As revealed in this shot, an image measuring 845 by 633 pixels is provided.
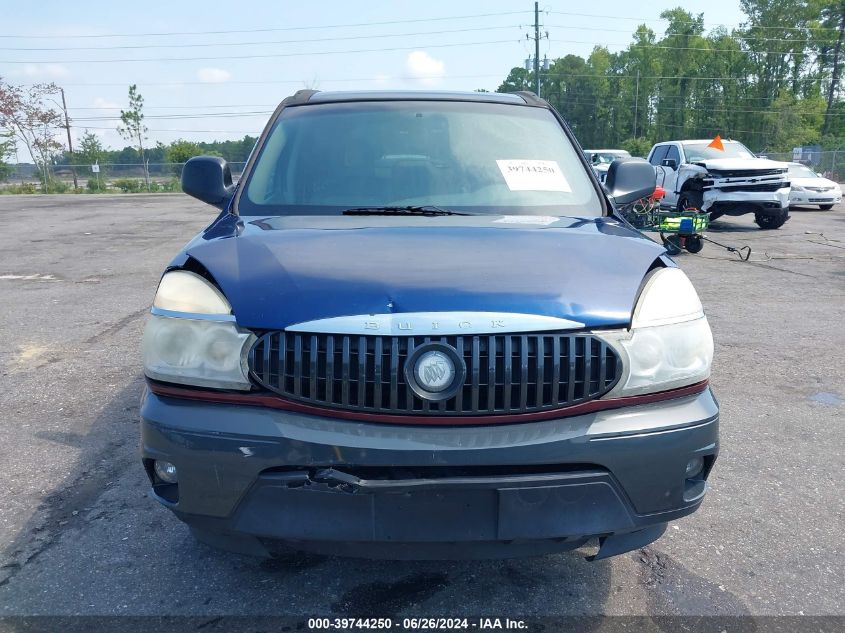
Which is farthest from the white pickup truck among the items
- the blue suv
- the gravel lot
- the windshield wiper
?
the blue suv

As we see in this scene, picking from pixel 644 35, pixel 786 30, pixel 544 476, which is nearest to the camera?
pixel 544 476

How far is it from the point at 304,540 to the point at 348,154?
190 centimetres

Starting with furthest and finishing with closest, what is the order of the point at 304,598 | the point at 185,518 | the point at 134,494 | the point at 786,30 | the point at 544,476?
the point at 786,30
the point at 134,494
the point at 304,598
the point at 185,518
the point at 544,476

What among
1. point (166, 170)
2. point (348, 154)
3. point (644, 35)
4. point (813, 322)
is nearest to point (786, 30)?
point (644, 35)

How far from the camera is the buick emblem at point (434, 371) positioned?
77.4 inches

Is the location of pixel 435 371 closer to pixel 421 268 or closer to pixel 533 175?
pixel 421 268

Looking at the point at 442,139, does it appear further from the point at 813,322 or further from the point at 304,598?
the point at 813,322

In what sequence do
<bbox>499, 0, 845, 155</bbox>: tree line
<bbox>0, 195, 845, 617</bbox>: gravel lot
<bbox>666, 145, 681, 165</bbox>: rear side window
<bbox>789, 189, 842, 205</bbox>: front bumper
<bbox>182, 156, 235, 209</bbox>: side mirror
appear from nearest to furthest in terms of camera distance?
<bbox>0, 195, 845, 617</bbox>: gravel lot, <bbox>182, 156, 235, 209</bbox>: side mirror, <bbox>666, 145, 681, 165</bbox>: rear side window, <bbox>789, 189, 842, 205</bbox>: front bumper, <bbox>499, 0, 845, 155</bbox>: tree line

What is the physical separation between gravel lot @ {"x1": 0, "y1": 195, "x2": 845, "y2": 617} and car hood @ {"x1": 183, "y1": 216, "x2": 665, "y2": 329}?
3.55 feet

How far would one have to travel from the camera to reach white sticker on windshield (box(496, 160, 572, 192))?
Result: 3.17 metres

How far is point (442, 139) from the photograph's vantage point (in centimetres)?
340

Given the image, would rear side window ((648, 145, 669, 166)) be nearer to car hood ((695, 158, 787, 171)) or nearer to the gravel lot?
car hood ((695, 158, 787, 171))

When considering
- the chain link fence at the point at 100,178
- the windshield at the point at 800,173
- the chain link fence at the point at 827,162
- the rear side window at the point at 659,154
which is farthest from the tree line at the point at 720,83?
the chain link fence at the point at 100,178

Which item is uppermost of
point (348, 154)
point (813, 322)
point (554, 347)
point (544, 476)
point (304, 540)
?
point (348, 154)
